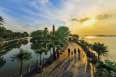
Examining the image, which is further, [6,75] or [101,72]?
[6,75]

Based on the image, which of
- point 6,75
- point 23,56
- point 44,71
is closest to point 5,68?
point 6,75

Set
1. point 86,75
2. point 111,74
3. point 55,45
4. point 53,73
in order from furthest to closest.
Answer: point 55,45 → point 53,73 → point 86,75 → point 111,74

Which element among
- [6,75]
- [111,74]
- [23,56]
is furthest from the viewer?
[6,75]

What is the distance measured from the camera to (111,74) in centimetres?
2036

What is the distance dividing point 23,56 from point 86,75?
41.5ft

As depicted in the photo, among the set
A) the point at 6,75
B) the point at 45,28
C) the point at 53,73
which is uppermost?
the point at 45,28

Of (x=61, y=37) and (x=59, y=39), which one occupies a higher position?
(x=61, y=37)

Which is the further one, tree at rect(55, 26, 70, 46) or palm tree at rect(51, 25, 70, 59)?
tree at rect(55, 26, 70, 46)

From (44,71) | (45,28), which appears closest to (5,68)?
(44,71)

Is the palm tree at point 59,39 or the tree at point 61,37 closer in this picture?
the palm tree at point 59,39

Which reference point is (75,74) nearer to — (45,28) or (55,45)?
Answer: (55,45)

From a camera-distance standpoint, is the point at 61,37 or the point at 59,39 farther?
the point at 61,37

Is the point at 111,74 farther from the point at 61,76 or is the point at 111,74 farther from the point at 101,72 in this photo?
the point at 61,76

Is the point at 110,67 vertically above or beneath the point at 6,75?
above
